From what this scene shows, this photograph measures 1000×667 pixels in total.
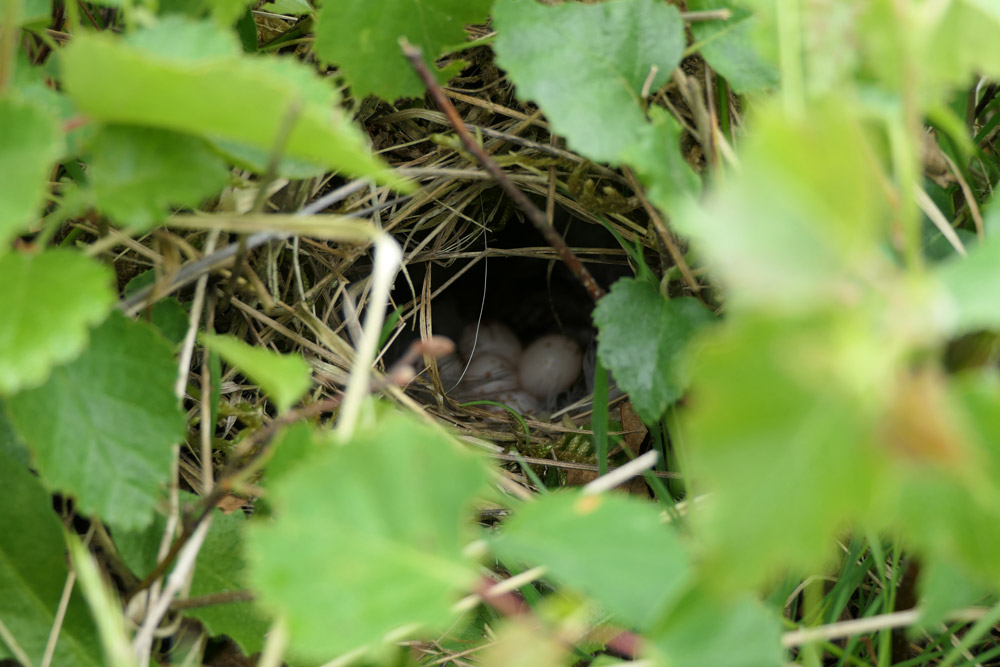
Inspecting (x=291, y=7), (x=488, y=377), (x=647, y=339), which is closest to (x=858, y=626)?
(x=647, y=339)

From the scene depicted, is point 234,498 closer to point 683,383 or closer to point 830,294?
point 683,383

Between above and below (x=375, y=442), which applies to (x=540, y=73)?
above

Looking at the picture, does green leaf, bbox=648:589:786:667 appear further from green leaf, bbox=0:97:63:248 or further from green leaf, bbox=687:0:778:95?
green leaf, bbox=687:0:778:95

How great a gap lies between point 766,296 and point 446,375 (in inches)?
70.4

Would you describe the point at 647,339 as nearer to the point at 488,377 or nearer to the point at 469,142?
the point at 469,142

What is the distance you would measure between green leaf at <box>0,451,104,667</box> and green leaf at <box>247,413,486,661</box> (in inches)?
15.6

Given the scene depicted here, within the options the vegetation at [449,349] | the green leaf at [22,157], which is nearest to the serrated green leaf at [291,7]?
the vegetation at [449,349]

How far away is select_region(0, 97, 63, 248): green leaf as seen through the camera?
506 mm

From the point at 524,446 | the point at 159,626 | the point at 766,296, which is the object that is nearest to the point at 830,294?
the point at 766,296

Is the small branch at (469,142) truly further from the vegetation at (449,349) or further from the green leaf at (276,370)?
the green leaf at (276,370)

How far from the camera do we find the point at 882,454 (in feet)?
1.17

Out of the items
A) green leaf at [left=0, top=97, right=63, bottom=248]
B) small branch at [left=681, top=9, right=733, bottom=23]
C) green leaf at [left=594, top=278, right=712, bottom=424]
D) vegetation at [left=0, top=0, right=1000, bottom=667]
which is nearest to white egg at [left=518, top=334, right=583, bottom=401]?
vegetation at [left=0, top=0, right=1000, bottom=667]

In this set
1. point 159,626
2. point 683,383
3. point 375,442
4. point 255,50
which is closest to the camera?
point 375,442

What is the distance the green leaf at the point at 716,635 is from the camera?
0.47 m
